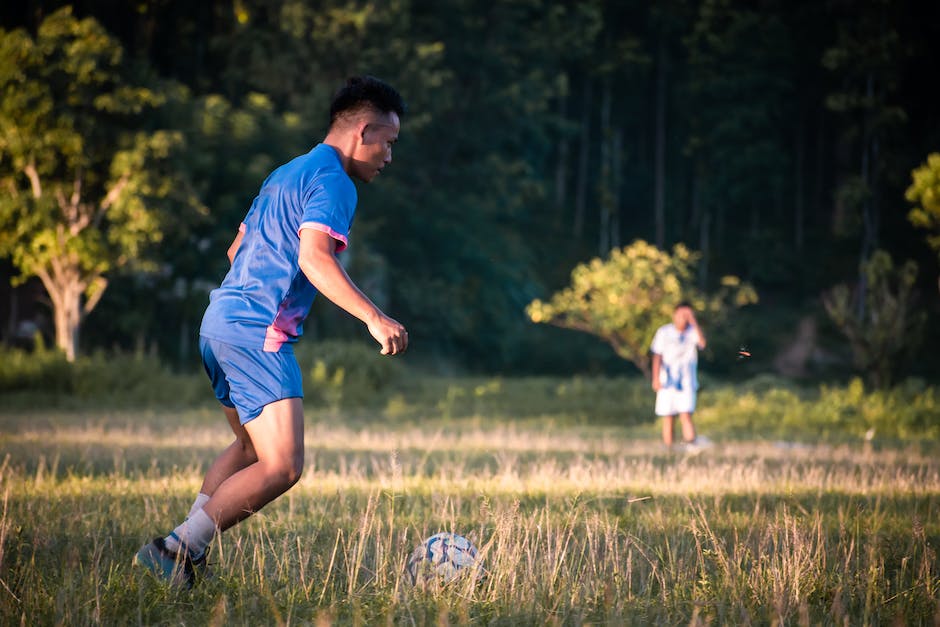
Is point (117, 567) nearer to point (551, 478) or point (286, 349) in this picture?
point (286, 349)

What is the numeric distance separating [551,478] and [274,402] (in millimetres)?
5352

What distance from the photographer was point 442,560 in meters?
6.06

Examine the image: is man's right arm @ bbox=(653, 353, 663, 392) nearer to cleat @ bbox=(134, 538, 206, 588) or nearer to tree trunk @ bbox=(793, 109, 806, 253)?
cleat @ bbox=(134, 538, 206, 588)

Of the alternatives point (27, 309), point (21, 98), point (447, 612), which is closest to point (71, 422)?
point (21, 98)

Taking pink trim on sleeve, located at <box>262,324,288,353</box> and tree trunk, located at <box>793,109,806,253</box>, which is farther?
tree trunk, located at <box>793,109,806,253</box>

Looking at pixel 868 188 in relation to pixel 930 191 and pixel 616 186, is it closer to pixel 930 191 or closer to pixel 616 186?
pixel 616 186

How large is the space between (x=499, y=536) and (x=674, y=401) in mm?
10446

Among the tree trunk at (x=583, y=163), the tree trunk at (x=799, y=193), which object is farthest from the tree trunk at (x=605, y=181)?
the tree trunk at (x=799, y=193)

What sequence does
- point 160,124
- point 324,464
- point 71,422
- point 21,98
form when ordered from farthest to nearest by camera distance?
1. point 160,124
2. point 21,98
3. point 71,422
4. point 324,464

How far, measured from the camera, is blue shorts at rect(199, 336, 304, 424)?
18.1 ft

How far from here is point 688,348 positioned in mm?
16797

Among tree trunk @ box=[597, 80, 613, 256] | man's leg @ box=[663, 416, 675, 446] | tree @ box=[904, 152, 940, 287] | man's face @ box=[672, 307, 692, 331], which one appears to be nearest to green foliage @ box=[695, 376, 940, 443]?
tree @ box=[904, 152, 940, 287]

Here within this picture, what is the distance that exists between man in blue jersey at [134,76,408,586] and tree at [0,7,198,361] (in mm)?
25748

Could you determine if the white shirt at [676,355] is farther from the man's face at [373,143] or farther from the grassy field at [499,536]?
the man's face at [373,143]
